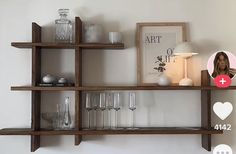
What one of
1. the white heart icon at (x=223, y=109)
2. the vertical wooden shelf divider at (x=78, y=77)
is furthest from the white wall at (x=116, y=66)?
the vertical wooden shelf divider at (x=78, y=77)

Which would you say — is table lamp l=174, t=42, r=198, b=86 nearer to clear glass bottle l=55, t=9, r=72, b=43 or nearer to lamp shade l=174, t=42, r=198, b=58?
lamp shade l=174, t=42, r=198, b=58

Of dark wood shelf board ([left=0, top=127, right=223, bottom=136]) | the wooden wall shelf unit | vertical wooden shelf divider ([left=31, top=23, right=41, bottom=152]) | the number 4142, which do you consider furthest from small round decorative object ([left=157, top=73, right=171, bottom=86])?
vertical wooden shelf divider ([left=31, top=23, right=41, bottom=152])

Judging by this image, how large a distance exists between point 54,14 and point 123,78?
68 centimetres

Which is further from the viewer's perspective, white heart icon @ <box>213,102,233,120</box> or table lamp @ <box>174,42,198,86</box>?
white heart icon @ <box>213,102,233,120</box>

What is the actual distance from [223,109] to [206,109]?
21 cm

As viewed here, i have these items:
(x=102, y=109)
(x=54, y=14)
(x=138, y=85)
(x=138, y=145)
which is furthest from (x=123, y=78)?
(x=54, y=14)

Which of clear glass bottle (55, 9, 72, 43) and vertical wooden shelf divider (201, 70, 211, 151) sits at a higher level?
clear glass bottle (55, 9, 72, 43)

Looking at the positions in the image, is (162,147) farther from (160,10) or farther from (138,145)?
(160,10)

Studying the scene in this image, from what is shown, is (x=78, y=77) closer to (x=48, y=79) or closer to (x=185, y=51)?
(x=48, y=79)

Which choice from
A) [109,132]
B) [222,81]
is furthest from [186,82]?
[109,132]

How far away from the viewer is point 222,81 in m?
2.04

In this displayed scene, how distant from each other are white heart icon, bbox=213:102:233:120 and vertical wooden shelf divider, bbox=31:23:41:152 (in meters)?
1.24

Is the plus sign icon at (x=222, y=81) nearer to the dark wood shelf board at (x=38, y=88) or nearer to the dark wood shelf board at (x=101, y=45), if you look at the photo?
the dark wood shelf board at (x=101, y=45)

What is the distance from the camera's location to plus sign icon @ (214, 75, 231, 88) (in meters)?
2.02
